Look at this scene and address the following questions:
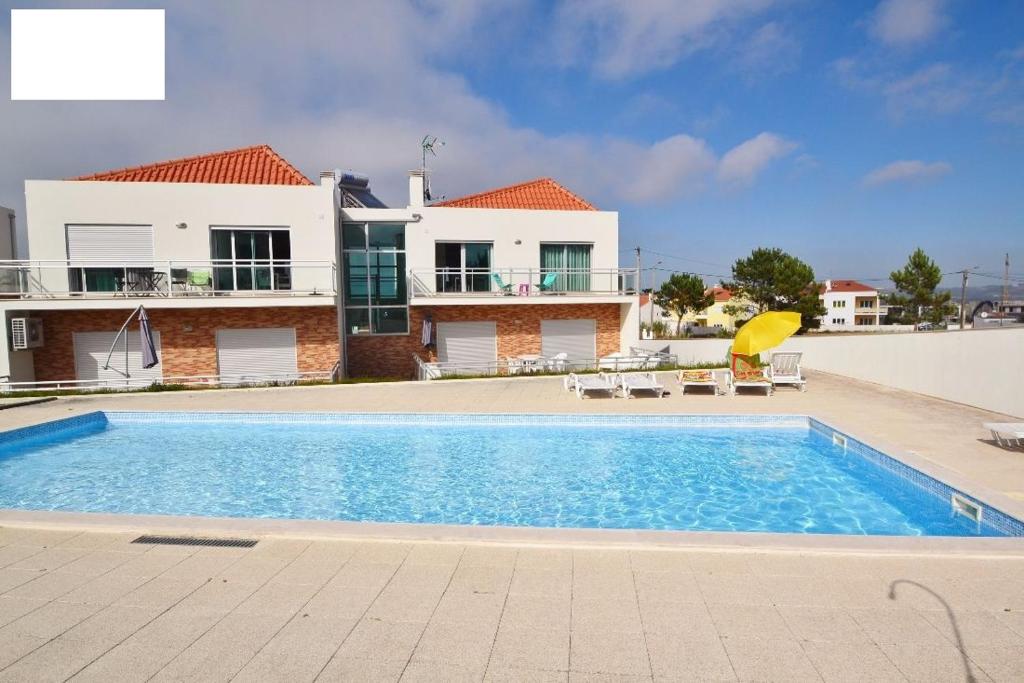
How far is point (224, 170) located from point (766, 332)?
1772 centimetres

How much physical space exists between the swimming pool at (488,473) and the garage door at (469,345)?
779 centimetres

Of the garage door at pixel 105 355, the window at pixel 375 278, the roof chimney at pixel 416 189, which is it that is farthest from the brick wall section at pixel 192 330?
the roof chimney at pixel 416 189

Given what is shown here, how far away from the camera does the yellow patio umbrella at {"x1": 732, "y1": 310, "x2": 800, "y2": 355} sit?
45.2ft

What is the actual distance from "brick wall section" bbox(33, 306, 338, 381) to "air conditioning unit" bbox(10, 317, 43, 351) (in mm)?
419

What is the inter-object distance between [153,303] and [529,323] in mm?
11706

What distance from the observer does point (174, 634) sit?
362 cm

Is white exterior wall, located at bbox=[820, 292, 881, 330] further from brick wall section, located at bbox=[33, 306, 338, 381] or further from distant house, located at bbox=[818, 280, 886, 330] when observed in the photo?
brick wall section, located at bbox=[33, 306, 338, 381]

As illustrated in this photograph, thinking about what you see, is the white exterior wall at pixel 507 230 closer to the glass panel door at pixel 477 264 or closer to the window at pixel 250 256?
the glass panel door at pixel 477 264

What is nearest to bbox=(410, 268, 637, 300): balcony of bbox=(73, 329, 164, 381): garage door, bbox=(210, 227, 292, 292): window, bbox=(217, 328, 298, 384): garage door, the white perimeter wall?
bbox=(210, 227, 292, 292): window

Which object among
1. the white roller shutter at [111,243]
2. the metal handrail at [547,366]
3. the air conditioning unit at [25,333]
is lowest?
the metal handrail at [547,366]

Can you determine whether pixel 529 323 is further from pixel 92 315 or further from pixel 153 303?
pixel 92 315

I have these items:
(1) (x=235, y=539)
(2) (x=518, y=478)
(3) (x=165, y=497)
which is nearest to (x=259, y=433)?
(3) (x=165, y=497)

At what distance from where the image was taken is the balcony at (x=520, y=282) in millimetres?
19156
